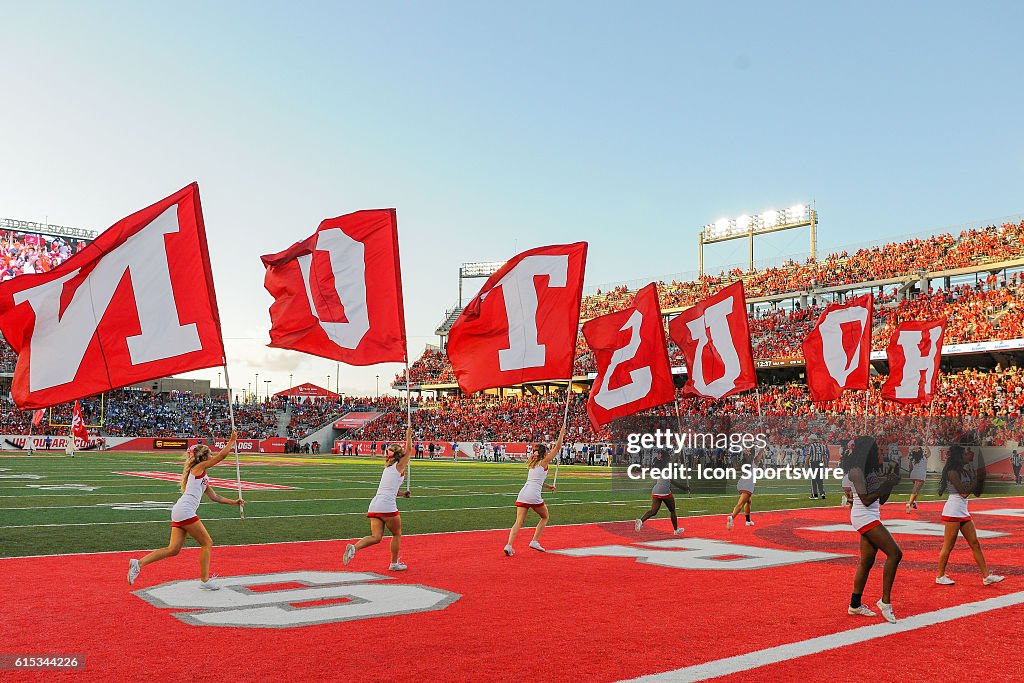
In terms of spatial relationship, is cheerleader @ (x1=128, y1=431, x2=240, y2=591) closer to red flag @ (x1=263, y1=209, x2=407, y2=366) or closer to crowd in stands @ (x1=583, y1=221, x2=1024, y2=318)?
red flag @ (x1=263, y1=209, x2=407, y2=366)

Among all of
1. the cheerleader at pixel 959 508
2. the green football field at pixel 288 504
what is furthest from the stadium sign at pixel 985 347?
the cheerleader at pixel 959 508

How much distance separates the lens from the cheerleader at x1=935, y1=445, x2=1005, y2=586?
972 cm

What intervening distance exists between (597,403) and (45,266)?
219 ft

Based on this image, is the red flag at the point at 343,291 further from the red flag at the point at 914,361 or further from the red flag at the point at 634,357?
the red flag at the point at 914,361

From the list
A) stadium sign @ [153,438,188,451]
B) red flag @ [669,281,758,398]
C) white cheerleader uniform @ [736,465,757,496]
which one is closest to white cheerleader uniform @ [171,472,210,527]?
white cheerleader uniform @ [736,465,757,496]

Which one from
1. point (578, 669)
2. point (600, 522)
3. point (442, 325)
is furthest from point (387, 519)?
point (442, 325)

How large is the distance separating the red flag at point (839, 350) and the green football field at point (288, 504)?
10.4 ft

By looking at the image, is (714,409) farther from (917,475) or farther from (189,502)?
A: (189,502)

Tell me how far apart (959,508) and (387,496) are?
6.77m

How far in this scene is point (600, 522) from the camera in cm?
1741

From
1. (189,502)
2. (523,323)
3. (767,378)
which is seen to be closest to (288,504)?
(523,323)

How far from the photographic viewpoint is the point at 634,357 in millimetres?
16500

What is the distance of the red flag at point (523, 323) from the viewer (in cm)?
1335

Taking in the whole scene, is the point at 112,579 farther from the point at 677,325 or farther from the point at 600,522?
the point at 677,325
